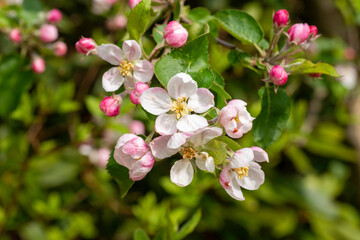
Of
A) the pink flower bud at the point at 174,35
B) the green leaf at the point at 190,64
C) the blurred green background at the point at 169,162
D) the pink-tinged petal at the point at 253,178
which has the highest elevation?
the pink flower bud at the point at 174,35

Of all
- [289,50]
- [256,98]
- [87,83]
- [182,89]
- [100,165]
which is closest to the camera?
[182,89]

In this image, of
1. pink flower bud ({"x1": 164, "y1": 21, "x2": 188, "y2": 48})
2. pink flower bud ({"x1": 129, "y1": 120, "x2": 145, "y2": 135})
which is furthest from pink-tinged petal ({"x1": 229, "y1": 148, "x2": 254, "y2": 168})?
pink flower bud ({"x1": 129, "y1": 120, "x2": 145, "y2": 135})

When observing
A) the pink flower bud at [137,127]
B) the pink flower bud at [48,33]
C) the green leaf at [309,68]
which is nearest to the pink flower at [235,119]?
the green leaf at [309,68]

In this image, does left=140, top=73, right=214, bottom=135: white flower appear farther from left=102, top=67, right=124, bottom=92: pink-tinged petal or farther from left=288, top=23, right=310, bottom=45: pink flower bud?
left=288, top=23, right=310, bottom=45: pink flower bud

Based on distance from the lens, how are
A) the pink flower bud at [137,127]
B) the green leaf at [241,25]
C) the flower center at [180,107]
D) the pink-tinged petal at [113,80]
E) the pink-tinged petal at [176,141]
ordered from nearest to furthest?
the pink-tinged petal at [176,141] → the flower center at [180,107] → the pink-tinged petal at [113,80] → the green leaf at [241,25] → the pink flower bud at [137,127]

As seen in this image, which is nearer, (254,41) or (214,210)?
(254,41)

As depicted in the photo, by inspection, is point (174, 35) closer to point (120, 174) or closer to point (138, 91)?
point (138, 91)

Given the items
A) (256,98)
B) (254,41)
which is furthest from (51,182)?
(254,41)

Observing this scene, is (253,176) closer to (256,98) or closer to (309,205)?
(256,98)

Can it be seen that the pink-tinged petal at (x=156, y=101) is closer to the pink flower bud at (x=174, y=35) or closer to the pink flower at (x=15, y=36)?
the pink flower bud at (x=174, y=35)
